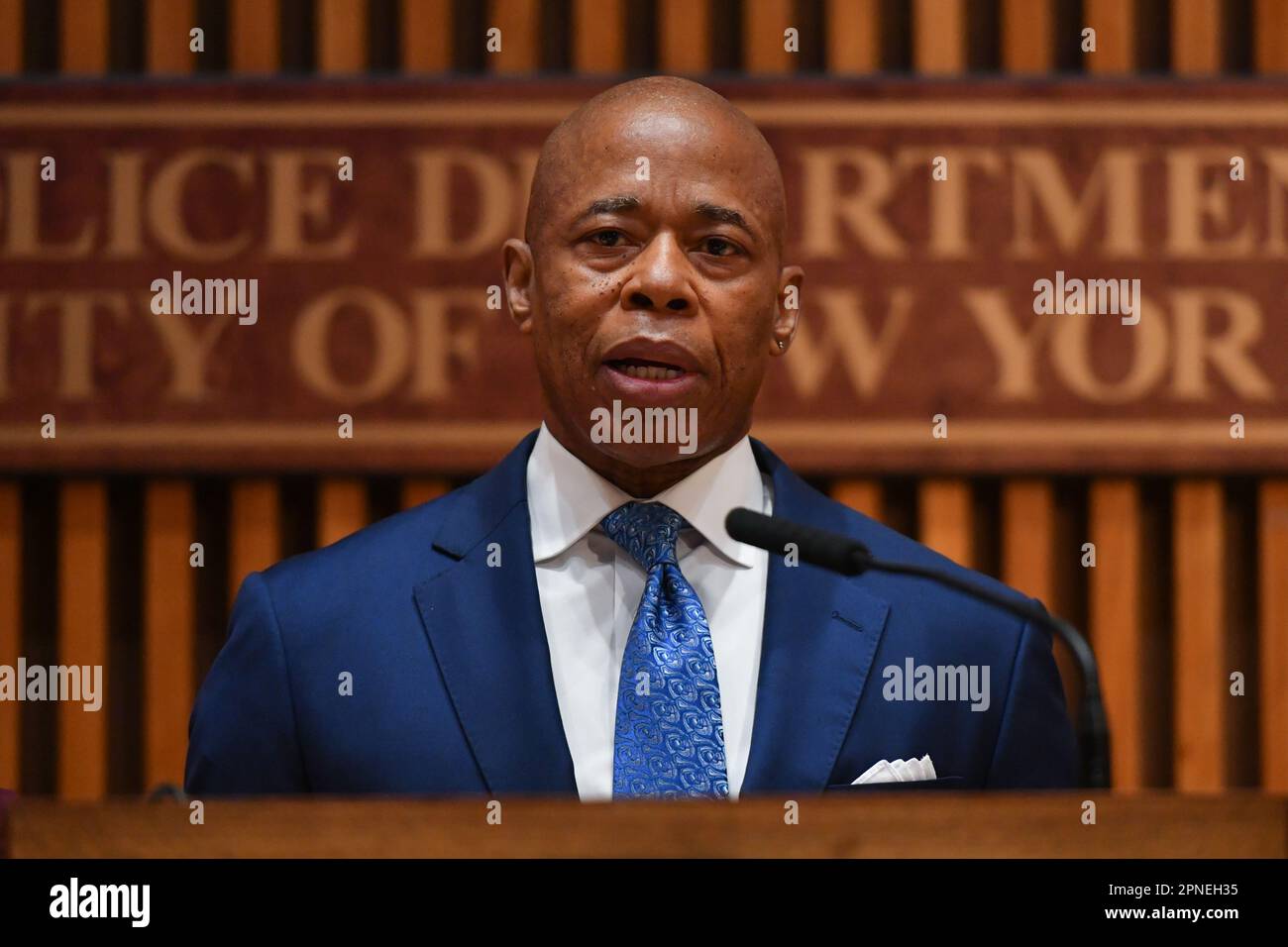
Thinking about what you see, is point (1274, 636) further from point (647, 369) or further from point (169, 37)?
point (169, 37)

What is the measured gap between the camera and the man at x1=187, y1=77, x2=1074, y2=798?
5.66 feet

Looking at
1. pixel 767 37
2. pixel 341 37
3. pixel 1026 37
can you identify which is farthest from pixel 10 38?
pixel 1026 37

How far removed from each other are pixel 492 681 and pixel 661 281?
516 mm

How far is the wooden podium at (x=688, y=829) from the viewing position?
1107 mm

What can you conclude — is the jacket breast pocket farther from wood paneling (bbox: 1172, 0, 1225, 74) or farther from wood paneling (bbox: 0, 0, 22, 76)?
wood paneling (bbox: 0, 0, 22, 76)

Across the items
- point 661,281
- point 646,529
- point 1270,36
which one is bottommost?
point 646,529

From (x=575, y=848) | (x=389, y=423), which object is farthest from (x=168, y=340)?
(x=575, y=848)

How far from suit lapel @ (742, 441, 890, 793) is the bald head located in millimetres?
443

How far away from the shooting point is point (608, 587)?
1.85 m

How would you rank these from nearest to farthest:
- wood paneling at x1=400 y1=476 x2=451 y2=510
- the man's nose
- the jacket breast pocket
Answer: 1. the jacket breast pocket
2. the man's nose
3. wood paneling at x1=400 y1=476 x2=451 y2=510

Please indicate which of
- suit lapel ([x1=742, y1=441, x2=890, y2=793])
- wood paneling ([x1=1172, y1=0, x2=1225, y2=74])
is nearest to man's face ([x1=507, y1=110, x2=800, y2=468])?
suit lapel ([x1=742, y1=441, x2=890, y2=793])

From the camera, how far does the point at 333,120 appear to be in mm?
2781
